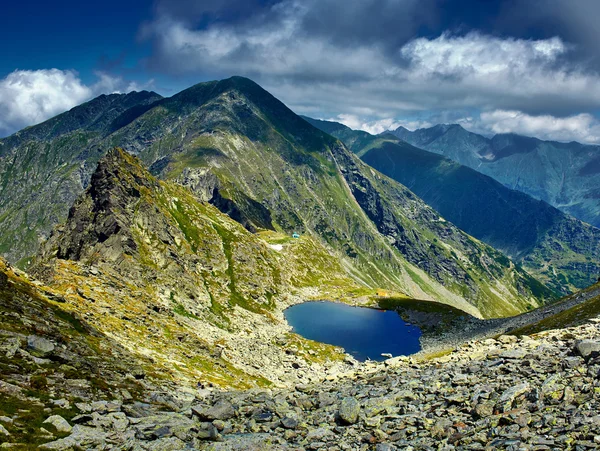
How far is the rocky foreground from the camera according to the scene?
802 inches

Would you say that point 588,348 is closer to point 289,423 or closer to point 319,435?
point 319,435

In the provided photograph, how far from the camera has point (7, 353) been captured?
27.4m

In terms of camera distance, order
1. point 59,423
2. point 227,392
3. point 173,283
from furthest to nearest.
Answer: point 173,283
point 227,392
point 59,423

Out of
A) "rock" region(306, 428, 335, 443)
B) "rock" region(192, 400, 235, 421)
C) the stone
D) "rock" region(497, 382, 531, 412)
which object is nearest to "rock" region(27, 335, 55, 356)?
"rock" region(192, 400, 235, 421)

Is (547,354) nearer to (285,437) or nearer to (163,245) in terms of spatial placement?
(285,437)

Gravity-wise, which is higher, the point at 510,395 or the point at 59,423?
the point at 510,395

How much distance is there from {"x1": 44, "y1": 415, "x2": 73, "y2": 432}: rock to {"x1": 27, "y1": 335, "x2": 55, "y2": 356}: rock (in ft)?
29.5

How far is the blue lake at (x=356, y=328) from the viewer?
13288 centimetres

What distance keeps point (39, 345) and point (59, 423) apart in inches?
393

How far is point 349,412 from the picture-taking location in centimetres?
2667

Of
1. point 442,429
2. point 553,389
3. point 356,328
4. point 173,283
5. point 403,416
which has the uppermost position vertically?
point 356,328

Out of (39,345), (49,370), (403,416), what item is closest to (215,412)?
(49,370)

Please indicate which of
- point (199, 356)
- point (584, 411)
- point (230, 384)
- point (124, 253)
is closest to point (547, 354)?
point (584, 411)

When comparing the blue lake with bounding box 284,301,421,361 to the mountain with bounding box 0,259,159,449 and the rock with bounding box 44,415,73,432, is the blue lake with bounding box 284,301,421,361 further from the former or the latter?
the rock with bounding box 44,415,73,432
